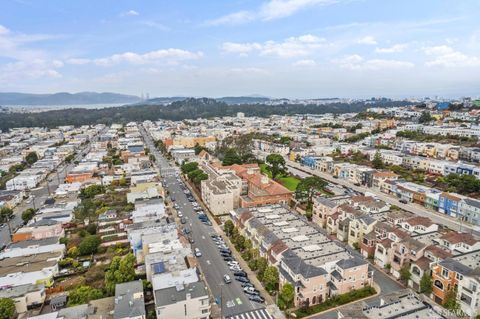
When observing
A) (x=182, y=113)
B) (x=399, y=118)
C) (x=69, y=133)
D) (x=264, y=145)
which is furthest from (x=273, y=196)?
(x=182, y=113)

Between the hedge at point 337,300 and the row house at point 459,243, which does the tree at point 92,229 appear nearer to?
the hedge at point 337,300

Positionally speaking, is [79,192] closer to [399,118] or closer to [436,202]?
[436,202]

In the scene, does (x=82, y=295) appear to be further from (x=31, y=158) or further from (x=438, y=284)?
(x=31, y=158)

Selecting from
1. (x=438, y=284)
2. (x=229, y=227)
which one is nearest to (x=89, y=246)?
(x=229, y=227)

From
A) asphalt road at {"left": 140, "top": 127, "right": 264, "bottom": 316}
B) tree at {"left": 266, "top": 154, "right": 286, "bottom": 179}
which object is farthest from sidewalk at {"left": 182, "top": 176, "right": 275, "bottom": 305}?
tree at {"left": 266, "top": 154, "right": 286, "bottom": 179}

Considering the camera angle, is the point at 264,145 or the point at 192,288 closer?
the point at 192,288

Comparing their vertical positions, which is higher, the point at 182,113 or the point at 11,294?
the point at 182,113

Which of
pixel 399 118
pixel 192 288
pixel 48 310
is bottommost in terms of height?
pixel 48 310
